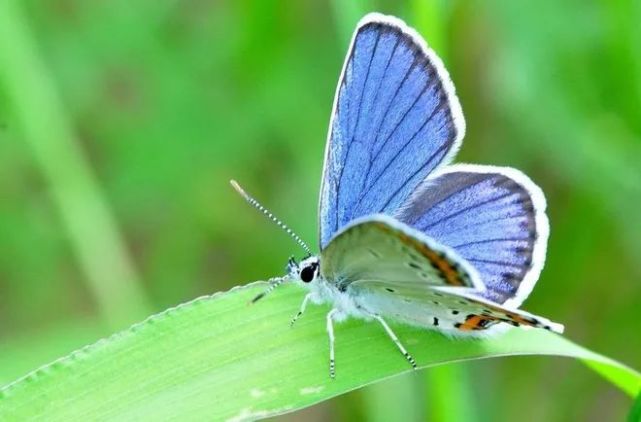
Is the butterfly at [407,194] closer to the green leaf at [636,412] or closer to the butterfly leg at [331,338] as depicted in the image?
the butterfly leg at [331,338]

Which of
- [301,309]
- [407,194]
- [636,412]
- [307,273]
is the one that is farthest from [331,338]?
[636,412]

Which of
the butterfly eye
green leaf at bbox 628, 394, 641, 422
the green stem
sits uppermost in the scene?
the green stem

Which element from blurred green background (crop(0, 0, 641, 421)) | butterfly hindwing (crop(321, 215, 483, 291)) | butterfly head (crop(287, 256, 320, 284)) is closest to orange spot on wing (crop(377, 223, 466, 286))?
butterfly hindwing (crop(321, 215, 483, 291))

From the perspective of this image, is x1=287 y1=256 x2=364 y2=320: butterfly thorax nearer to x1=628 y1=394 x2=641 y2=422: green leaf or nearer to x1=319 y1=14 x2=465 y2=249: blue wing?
x1=319 y1=14 x2=465 y2=249: blue wing

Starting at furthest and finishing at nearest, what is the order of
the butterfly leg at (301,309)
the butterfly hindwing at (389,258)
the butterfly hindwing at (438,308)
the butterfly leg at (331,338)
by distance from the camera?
the butterfly leg at (301,309)
the butterfly leg at (331,338)
the butterfly hindwing at (438,308)
the butterfly hindwing at (389,258)

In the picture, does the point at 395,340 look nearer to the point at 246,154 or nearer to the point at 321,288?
the point at 321,288

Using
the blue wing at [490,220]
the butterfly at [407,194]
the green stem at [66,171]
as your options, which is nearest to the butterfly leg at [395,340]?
the butterfly at [407,194]
